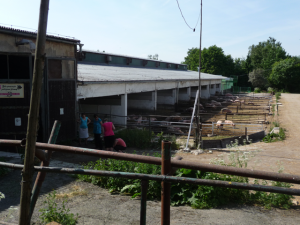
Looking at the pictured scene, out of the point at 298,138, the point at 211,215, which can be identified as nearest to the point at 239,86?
the point at 298,138

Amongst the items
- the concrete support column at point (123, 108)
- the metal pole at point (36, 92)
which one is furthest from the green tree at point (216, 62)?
the metal pole at point (36, 92)

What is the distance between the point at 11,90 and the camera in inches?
399

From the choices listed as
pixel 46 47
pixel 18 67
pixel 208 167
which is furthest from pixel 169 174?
pixel 46 47

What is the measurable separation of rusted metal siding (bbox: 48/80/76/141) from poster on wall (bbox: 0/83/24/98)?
1090 millimetres

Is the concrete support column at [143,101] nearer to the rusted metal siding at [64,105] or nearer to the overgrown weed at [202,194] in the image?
the rusted metal siding at [64,105]

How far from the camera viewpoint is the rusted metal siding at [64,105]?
11133 millimetres

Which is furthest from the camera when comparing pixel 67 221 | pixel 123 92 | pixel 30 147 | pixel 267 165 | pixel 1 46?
pixel 123 92

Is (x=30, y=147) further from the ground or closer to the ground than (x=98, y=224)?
further from the ground

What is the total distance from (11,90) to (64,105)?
2.10m

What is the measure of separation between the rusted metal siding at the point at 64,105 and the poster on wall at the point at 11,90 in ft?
3.57

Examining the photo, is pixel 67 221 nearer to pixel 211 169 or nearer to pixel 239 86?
pixel 211 169

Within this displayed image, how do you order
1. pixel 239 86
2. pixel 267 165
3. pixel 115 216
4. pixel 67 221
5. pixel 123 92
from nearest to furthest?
1. pixel 67 221
2. pixel 115 216
3. pixel 267 165
4. pixel 123 92
5. pixel 239 86

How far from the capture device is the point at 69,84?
39.4ft

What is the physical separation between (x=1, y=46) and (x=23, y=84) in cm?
141
